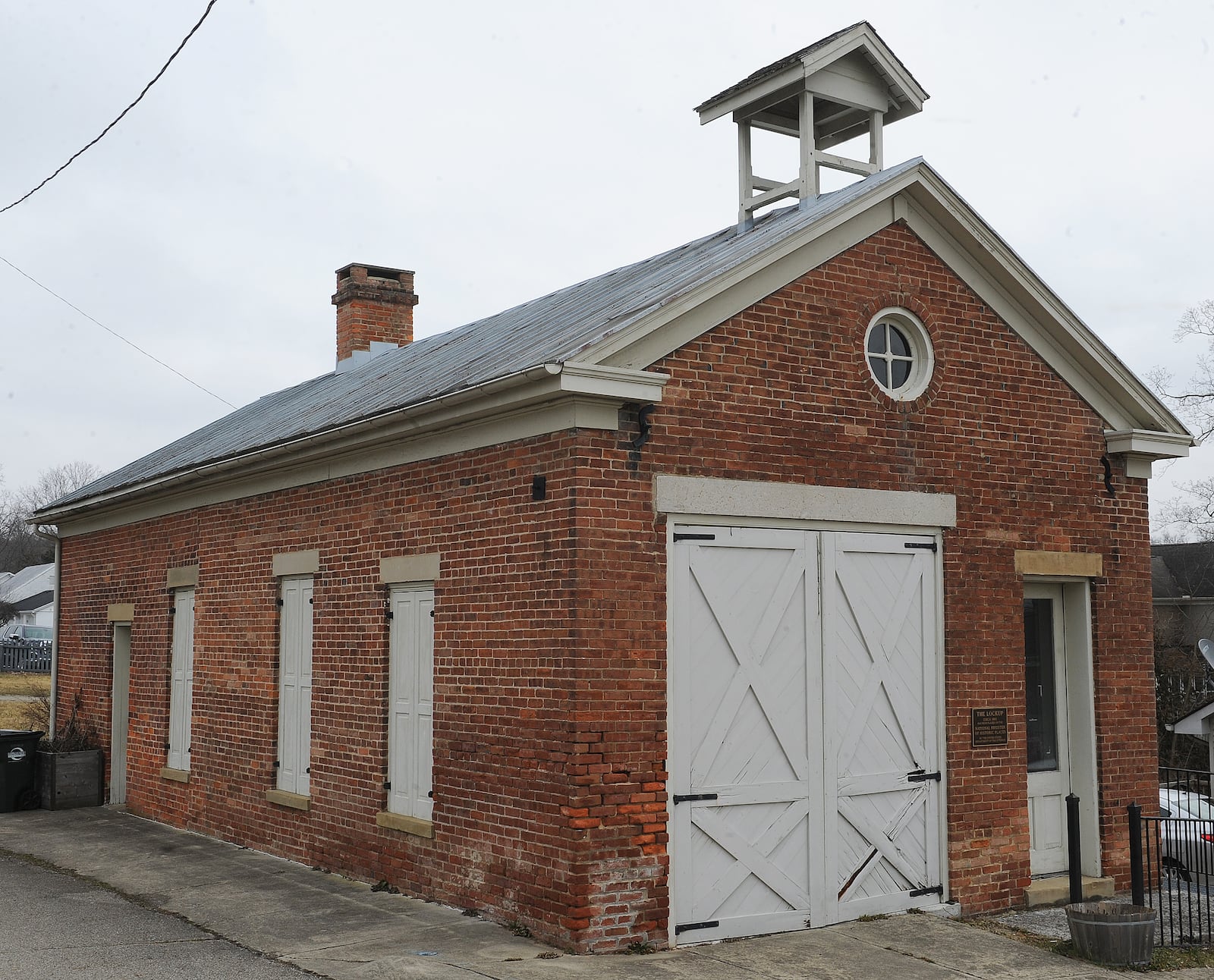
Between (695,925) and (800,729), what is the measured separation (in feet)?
5.15

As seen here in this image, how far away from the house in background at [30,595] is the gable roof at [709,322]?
60.6 metres

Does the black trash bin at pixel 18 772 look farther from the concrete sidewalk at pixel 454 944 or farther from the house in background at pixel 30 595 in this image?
the house in background at pixel 30 595

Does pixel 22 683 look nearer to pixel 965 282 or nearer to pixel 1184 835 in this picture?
pixel 1184 835

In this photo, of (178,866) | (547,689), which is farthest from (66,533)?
(547,689)

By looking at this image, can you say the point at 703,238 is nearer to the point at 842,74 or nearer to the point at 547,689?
the point at 842,74

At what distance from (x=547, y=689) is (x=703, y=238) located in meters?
5.75

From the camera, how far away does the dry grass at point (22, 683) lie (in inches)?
1597

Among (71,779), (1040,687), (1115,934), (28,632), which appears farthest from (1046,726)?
(28,632)

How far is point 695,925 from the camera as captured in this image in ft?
27.5

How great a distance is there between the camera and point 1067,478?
10.8 m

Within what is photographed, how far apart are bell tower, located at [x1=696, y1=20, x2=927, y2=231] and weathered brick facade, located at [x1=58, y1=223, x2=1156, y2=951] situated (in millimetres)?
1842

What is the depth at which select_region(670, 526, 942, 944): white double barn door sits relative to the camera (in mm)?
8578

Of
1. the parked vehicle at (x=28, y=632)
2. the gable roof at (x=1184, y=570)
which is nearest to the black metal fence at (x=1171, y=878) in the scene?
the gable roof at (x=1184, y=570)

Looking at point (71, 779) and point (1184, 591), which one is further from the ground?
point (1184, 591)
